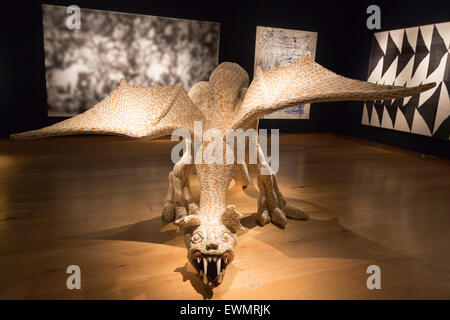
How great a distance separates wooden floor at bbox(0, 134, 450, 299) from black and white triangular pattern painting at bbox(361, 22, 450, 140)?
1.00m

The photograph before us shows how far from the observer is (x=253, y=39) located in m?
5.76

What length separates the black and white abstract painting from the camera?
16.1ft

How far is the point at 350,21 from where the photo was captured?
614 centimetres

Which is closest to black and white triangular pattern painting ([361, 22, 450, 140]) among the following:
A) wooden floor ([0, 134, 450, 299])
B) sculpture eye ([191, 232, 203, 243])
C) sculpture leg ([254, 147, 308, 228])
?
wooden floor ([0, 134, 450, 299])

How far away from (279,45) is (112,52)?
9.13ft

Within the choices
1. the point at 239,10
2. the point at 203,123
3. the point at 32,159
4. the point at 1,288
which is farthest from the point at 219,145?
the point at 239,10

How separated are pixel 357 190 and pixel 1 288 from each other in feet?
9.38

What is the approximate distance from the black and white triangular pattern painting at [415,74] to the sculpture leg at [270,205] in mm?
3114

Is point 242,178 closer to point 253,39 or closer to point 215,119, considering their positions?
point 215,119

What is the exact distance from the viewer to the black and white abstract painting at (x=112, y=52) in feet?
16.1

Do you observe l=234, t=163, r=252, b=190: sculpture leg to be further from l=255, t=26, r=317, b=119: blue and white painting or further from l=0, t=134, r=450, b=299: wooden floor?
l=255, t=26, r=317, b=119: blue and white painting

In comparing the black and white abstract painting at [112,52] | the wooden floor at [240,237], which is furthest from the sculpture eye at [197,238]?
the black and white abstract painting at [112,52]

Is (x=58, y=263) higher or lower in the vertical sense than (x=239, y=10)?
lower

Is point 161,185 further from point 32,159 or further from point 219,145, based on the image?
point 32,159
